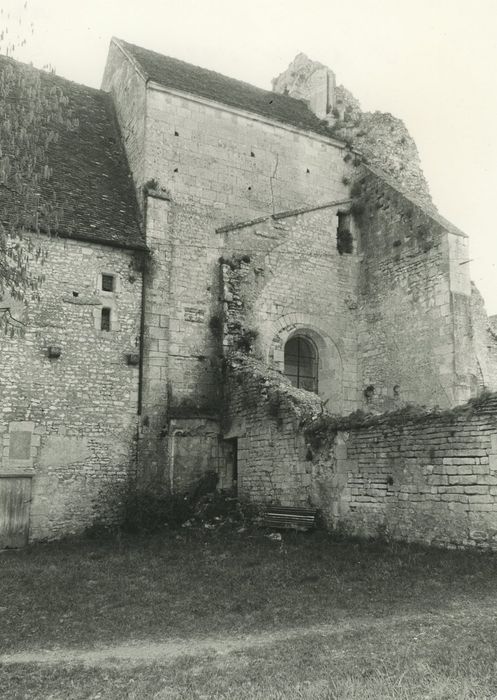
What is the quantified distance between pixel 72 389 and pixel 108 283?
2.38 m

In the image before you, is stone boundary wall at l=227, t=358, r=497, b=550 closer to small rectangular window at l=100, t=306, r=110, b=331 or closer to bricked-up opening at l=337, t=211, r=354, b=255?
small rectangular window at l=100, t=306, r=110, b=331

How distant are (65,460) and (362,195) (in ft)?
32.7

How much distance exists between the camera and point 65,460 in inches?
513

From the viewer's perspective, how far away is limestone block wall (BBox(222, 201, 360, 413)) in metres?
15.4

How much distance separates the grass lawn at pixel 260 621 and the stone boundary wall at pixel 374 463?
0.52m

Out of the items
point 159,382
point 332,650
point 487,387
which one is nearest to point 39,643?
point 332,650

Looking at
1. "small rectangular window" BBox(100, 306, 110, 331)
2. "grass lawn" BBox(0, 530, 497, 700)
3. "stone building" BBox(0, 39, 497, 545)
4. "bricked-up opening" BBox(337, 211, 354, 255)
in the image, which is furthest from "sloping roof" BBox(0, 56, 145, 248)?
"grass lawn" BBox(0, 530, 497, 700)

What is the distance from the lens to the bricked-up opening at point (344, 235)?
17.2 metres

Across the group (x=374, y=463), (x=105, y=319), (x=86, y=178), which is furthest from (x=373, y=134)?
(x=374, y=463)

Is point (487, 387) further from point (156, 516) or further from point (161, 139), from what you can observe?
point (161, 139)

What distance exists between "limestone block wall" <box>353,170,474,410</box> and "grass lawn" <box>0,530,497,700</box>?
5319 mm

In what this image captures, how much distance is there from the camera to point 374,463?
10484 mm

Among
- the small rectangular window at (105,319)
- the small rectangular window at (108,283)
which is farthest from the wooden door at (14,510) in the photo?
the small rectangular window at (108,283)

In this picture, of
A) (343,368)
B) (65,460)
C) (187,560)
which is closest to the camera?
(187,560)
